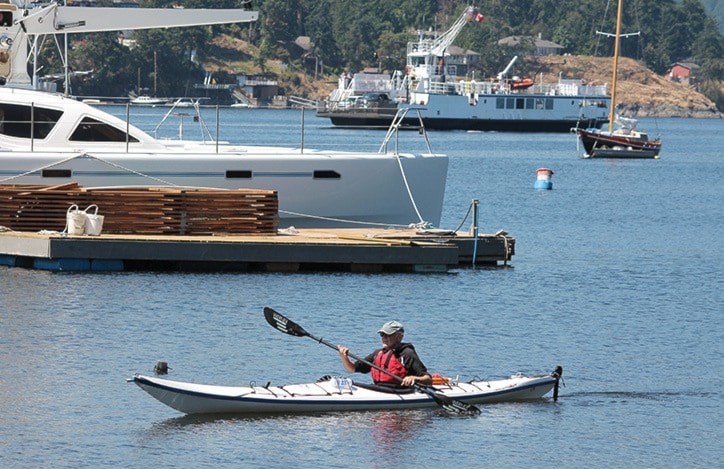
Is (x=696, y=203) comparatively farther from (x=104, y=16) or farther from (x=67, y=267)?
(x=67, y=267)

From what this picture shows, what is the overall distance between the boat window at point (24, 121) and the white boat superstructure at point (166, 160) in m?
0.02

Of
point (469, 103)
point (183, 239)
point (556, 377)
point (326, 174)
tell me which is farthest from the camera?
point (469, 103)

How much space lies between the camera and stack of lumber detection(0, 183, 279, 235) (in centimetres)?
2973

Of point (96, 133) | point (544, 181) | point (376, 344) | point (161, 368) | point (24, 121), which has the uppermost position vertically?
point (24, 121)

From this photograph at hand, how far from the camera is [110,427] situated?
61.9ft

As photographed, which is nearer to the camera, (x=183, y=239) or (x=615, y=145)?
(x=183, y=239)

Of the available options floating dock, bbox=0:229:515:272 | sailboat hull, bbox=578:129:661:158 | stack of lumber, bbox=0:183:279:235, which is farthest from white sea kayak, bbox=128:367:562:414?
sailboat hull, bbox=578:129:661:158

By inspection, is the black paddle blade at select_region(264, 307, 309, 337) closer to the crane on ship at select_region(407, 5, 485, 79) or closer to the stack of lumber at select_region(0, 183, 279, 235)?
the stack of lumber at select_region(0, 183, 279, 235)

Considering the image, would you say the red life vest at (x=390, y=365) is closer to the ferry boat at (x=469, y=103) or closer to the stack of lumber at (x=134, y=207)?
the stack of lumber at (x=134, y=207)

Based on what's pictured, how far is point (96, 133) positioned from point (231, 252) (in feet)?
15.1

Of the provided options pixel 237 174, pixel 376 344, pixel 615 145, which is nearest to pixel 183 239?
pixel 237 174

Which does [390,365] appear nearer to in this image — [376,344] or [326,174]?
[376,344]

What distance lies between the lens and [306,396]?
19.2m

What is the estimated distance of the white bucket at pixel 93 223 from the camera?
95.5ft
